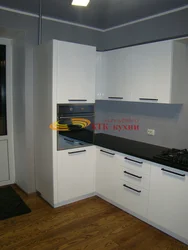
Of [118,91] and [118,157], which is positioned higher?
[118,91]

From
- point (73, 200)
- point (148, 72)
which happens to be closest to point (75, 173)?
point (73, 200)

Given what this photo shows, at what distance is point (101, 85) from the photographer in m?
3.63

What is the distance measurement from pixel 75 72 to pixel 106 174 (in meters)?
1.50

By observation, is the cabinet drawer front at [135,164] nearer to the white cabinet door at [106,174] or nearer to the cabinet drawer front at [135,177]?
the cabinet drawer front at [135,177]

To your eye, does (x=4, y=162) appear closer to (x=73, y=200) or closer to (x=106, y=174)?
(x=73, y=200)

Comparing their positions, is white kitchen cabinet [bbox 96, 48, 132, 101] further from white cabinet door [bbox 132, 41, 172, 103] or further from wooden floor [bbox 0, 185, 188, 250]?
wooden floor [bbox 0, 185, 188, 250]

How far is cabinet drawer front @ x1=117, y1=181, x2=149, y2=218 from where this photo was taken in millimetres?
2842

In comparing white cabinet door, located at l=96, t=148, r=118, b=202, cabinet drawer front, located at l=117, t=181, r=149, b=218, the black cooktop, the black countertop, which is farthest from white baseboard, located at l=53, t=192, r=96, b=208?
the black cooktop

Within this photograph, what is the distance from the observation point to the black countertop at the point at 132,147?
2695 mm

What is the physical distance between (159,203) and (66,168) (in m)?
1.30

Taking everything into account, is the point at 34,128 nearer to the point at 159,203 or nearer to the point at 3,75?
the point at 3,75

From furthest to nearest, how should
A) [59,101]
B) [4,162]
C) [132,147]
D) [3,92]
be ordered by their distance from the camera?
[4,162]
[3,92]
[132,147]
[59,101]

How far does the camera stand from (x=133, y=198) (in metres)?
2.97

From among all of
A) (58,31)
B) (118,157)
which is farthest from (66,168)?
(58,31)
